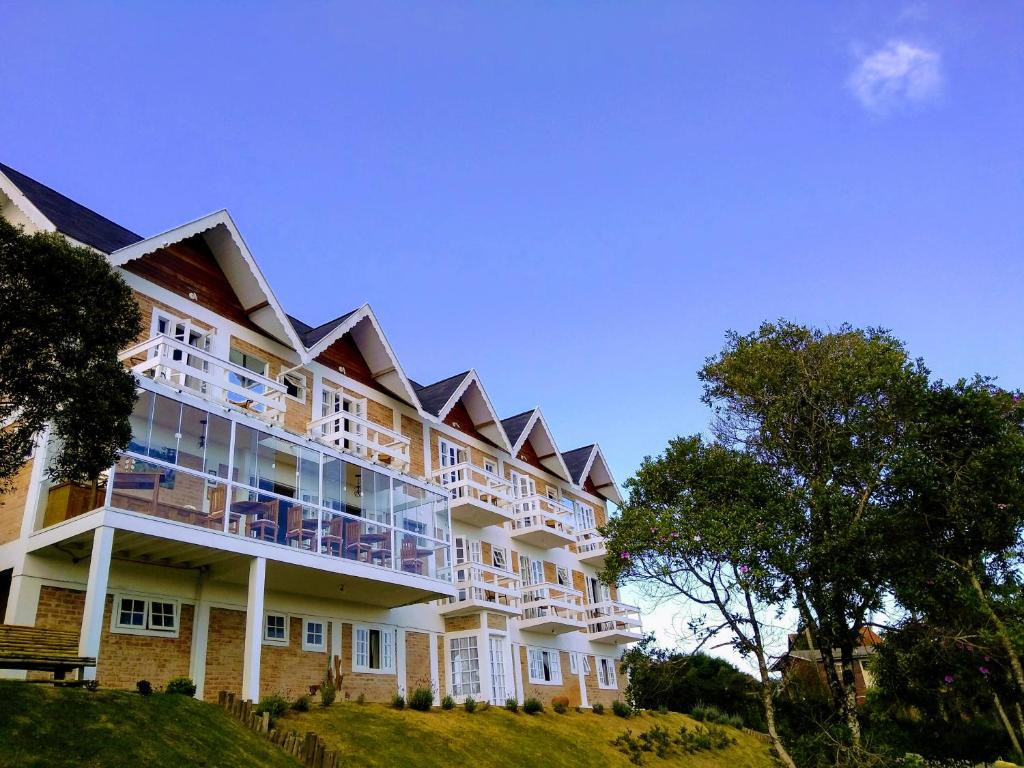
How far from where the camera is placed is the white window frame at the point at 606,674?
111ft

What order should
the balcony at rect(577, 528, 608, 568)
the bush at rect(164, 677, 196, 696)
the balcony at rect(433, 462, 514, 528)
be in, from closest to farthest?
1. the bush at rect(164, 677, 196, 696)
2. the balcony at rect(433, 462, 514, 528)
3. the balcony at rect(577, 528, 608, 568)

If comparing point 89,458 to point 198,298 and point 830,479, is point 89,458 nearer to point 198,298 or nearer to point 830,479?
point 198,298

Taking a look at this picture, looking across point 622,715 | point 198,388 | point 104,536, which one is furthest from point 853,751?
point 198,388

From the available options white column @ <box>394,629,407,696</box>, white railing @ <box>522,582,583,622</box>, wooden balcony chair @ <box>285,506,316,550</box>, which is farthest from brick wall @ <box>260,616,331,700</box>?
→ white railing @ <box>522,582,583,622</box>

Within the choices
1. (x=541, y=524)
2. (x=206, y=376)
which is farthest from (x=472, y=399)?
(x=206, y=376)

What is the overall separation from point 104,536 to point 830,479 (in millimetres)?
16097

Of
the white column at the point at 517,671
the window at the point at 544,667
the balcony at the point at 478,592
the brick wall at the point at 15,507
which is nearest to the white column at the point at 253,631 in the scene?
the brick wall at the point at 15,507

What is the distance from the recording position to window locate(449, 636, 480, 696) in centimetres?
2508

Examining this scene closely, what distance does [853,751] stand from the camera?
669 inches

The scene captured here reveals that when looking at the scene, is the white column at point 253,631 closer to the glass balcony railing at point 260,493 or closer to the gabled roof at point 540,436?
the glass balcony railing at point 260,493

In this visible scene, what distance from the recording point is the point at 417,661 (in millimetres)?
24391

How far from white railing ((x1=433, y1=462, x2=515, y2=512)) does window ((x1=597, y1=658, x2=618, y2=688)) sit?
29.9 feet

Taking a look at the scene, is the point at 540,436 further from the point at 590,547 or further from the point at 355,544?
the point at 355,544

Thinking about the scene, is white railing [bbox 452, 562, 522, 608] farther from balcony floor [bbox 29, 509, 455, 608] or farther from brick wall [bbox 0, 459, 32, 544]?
brick wall [bbox 0, 459, 32, 544]
